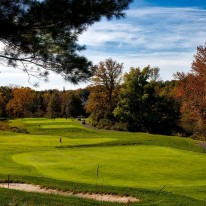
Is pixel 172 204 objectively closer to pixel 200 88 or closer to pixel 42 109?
pixel 200 88

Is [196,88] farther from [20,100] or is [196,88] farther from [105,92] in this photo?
[20,100]

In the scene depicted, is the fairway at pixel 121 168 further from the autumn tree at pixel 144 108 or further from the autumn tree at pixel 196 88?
the autumn tree at pixel 144 108

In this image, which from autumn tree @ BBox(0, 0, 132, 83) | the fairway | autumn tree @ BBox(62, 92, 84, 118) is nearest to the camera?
autumn tree @ BBox(0, 0, 132, 83)

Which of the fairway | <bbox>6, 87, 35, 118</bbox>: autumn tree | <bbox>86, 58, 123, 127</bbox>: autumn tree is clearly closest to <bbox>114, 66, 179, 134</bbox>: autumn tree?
<bbox>86, 58, 123, 127</bbox>: autumn tree

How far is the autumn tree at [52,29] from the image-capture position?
9.07 meters

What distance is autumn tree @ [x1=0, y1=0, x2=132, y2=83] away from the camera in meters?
9.07

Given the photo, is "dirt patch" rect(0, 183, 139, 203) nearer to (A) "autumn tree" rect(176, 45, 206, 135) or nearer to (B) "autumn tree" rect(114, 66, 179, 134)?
(A) "autumn tree" rect(176, 45, 206, 135)

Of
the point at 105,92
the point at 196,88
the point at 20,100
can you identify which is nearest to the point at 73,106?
the point at 20,100

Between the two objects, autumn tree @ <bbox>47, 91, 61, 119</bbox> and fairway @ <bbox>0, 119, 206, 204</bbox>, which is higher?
autumn tree @ <bbox>47, 91, 61, 119</bbox>

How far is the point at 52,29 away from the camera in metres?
9.96

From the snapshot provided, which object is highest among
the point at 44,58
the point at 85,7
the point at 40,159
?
the point at 85,7

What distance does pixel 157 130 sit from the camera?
198ft

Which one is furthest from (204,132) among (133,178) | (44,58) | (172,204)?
(44,58)

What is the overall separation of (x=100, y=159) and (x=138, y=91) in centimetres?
3690
